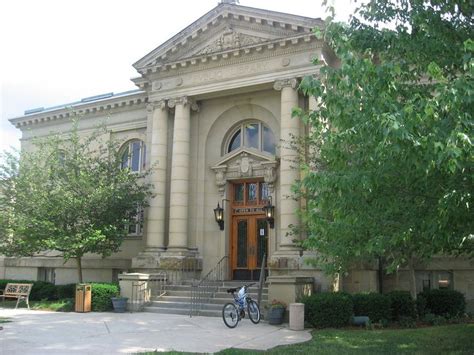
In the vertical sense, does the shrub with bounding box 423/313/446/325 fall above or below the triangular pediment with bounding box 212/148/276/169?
below

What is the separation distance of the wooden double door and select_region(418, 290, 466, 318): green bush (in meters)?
7.37

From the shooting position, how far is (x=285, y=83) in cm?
2152

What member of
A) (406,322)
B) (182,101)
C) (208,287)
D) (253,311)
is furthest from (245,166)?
(406,322)

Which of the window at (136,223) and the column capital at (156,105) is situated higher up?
the column capital at (156,105)

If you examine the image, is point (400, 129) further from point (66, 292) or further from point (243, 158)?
point (66, 292)

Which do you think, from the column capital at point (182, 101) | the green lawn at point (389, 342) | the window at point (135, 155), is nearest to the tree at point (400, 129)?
the green lawn at point (389, 342)

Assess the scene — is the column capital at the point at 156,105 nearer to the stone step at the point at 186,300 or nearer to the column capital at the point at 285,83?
the column capital at the point at 285,83

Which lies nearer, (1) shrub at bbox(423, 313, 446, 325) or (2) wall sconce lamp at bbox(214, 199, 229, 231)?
(1) shrub at bbox(423, 313, 446, 325)

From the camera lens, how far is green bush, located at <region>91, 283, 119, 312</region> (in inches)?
773

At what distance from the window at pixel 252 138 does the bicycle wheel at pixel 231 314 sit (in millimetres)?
9449

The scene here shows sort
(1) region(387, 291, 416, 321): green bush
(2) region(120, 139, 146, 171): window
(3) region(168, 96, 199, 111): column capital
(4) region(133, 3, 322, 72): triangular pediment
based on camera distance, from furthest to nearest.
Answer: (2) region(120, 139, 146, 171): window, (3) region(168, 96, 199, 111): column capital, (4) region(133, 3, 322, 72): triangular pediment, (1) region(387, 291, 416, 321): green bush

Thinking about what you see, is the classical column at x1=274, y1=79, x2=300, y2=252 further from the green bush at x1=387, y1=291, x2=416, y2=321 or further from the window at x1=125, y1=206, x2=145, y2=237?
the window at x1=125, y1=206, x2=145, y2=237

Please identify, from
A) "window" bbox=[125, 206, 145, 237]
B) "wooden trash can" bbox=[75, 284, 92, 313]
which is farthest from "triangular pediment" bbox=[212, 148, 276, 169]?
"wooden trash can" bbox=[75, 284, 92, 313]

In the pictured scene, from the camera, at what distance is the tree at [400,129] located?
7277mm
